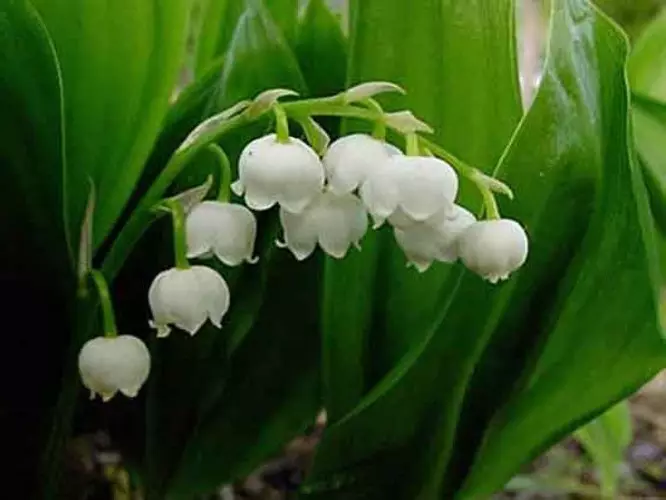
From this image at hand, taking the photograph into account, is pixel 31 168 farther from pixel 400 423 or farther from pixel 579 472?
pixel 579 472

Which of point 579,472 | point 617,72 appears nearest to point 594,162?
point 617,72

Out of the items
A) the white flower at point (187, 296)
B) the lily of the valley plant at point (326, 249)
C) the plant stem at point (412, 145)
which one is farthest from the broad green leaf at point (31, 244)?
the plant stem at point (412, 145)

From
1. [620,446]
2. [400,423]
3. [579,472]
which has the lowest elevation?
[579,472]

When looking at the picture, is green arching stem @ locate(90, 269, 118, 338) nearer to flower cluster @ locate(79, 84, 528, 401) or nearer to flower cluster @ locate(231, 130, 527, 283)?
flower cluster @ locate(79, 84, 528, 401)

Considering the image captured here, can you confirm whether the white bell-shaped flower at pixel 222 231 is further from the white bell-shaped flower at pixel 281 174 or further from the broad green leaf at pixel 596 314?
the broad green leaf at pixel 596 314

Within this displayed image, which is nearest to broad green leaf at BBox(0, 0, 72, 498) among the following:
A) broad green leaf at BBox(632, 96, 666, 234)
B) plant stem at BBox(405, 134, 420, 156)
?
plant stem at BBox(405, 134, 420, 156)

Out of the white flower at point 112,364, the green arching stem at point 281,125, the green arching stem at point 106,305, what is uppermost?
the green arching stem at point 281,125
